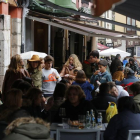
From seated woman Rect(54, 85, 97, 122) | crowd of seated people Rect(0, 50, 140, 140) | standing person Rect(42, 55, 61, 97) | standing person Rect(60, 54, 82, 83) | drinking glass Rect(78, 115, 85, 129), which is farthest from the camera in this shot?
standing person Rect(60, 54, 82, 83)

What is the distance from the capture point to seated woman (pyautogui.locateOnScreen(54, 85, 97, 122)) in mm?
8328

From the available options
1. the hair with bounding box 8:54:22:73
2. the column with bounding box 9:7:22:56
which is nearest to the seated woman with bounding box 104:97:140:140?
the hair with bounding box 8:54:22:73

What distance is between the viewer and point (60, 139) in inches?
265

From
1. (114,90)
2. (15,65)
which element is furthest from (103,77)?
(15,65)

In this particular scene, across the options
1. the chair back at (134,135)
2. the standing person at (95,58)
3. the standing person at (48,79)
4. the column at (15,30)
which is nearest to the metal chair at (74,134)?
the chair back at (134,135)

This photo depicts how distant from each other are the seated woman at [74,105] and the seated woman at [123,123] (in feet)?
4.60

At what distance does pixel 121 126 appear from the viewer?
22.6 ft

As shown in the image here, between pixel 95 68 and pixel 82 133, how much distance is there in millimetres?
6533

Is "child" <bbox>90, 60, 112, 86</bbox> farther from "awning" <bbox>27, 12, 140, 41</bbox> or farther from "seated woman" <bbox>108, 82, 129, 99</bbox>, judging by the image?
"awning" <bbox>27, 12, 140, 41</bbox>

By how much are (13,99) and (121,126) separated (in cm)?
170

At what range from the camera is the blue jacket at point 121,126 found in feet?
22.6

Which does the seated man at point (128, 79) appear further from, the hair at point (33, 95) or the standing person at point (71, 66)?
the hair at point (33, 95)

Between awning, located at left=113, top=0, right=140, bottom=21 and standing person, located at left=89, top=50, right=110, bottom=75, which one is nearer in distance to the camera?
awning, located at left=113, top=0, right=140, bottom=21

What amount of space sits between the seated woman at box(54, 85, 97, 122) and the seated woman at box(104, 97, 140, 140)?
1402 millimetres
